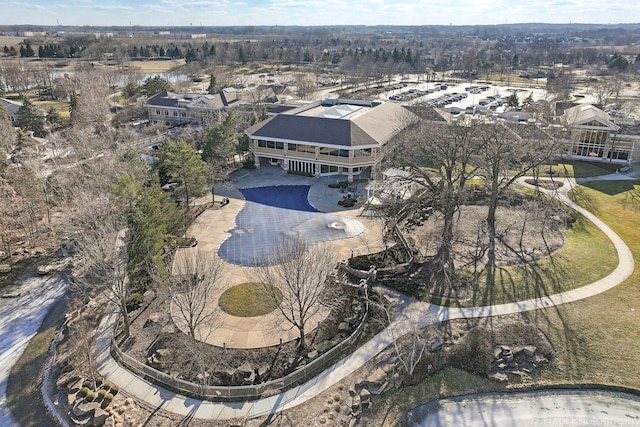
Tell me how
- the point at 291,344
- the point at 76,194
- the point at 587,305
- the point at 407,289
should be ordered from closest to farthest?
the point at 291,344, the point at 587,305, the point at 407,289, the point at 76,194

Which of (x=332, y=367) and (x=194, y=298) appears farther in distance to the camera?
(x=194, y=298)

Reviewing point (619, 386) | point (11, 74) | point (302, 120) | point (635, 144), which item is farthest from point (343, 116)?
point (11, 74)

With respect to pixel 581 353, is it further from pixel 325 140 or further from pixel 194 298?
pixel 325 140

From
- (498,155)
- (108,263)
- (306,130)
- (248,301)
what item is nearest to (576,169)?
(498,155)

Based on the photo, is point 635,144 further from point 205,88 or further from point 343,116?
point 205,88

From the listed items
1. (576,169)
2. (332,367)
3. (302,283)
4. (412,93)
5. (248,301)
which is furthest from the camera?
(412,93)

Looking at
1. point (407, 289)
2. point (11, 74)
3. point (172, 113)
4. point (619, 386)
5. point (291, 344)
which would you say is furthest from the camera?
point (11, 74)

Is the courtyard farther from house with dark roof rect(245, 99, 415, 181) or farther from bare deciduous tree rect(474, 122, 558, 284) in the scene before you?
bare deciduous tree rect(474, 122, 558, 284)
